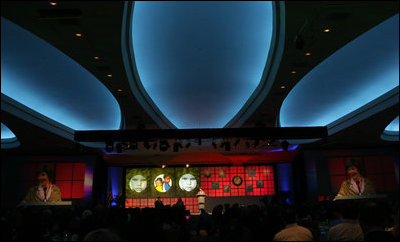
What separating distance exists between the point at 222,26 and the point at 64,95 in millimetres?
5767

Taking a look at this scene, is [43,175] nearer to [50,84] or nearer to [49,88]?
[49,88]

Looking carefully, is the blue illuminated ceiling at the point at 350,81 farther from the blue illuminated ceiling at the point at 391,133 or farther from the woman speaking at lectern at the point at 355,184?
the woman speaking at lectern at the point at 355,184

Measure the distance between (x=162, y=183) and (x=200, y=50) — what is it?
1210 cm

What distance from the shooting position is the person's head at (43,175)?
1688 cm

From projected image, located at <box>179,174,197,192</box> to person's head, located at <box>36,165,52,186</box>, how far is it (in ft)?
22.6

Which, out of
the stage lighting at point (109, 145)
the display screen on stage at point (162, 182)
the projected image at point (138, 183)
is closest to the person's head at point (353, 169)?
the display screen on stage at point (162, 182)

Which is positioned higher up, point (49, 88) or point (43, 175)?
point (49, 88)

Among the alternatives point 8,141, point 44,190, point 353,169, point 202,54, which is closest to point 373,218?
point 202,54

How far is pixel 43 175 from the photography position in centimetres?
1702

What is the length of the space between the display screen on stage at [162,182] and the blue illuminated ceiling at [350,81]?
7.20m

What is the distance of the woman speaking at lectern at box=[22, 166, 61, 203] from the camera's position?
16250 mm

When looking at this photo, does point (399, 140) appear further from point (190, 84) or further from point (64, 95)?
point (64, 95)

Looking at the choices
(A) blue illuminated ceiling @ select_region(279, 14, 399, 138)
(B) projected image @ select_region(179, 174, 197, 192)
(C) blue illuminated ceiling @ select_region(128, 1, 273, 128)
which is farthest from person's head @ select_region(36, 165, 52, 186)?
(A) blue illuminated ceiling @ select_region(279, 14, 399, 138)

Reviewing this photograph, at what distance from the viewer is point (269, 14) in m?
7.02
